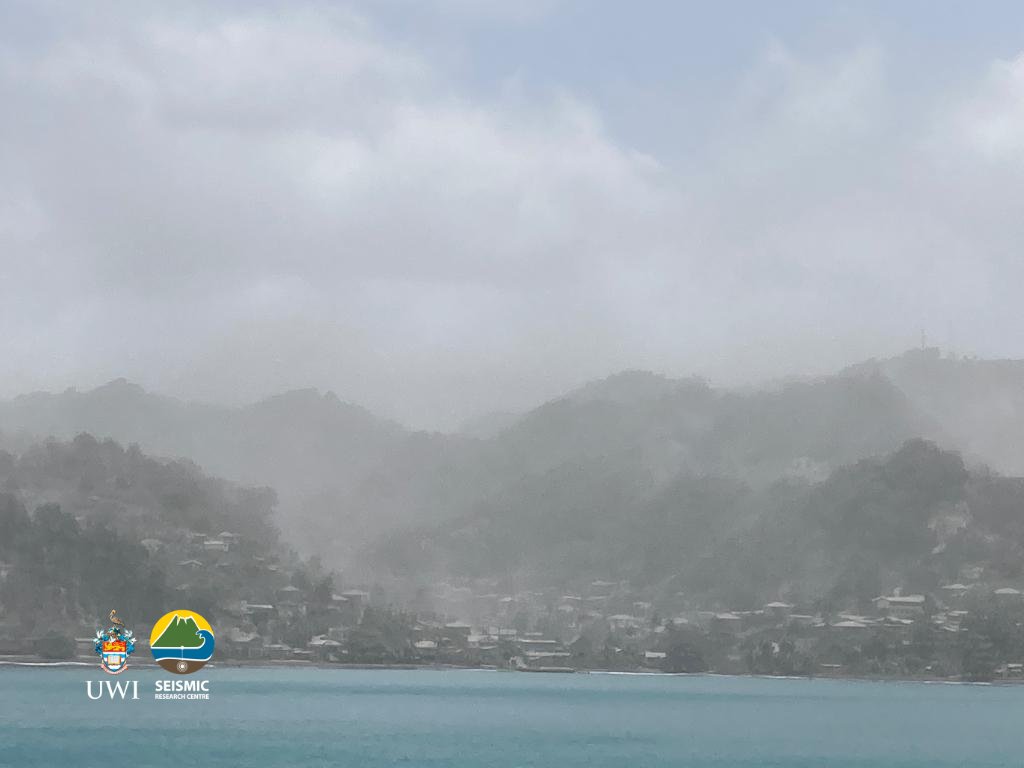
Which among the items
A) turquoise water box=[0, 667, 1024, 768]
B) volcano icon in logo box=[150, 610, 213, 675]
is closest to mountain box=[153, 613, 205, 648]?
volcano icon in logo box=[150, 610, 213, 675]

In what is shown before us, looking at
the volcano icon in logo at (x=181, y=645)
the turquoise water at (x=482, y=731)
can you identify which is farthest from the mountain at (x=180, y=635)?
the turquoise water at (x=482, y=731)

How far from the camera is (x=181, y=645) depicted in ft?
560

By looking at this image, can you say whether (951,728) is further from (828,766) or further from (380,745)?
(380,745)

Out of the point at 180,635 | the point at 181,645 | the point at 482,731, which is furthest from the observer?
the point at 180,635

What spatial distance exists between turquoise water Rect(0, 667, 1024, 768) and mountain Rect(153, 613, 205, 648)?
6731mm

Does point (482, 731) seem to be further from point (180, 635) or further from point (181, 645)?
point (180, 635)

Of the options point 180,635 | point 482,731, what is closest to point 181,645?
point 180,635

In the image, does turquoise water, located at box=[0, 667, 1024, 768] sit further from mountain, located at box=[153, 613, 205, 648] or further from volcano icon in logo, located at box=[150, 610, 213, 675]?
mountain, located at box=[153, 613, 205, 648]

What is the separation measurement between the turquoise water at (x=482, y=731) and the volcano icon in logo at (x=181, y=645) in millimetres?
5171

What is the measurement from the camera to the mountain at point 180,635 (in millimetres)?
172000

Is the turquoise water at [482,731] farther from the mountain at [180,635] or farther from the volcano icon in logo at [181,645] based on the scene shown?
the mountain at [180,635]

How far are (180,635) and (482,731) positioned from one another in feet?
176

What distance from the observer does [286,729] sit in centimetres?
13338

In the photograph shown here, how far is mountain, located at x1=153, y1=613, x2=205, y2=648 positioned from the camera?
172 meters
